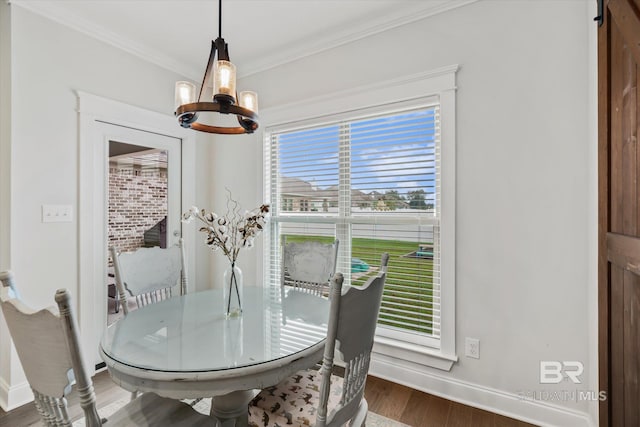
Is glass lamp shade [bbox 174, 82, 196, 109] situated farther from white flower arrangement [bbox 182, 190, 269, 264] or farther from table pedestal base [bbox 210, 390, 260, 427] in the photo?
table pedestal base [bbox 210, 390, 260, 427]

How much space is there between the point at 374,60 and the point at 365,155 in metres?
0.72

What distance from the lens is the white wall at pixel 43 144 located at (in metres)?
1.98

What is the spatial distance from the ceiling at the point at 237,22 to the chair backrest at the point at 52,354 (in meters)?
2.14

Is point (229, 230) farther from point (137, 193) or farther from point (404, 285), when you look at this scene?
point (137, 193)

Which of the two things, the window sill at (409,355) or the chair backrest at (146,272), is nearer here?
the chair backrest at (146,272)

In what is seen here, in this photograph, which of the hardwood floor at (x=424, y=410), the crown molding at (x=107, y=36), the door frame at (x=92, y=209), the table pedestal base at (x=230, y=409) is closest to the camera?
the table pedestal base at (x=230, y=409)

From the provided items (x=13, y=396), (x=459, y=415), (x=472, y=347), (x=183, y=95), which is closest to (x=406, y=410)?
(x=459, y=415)

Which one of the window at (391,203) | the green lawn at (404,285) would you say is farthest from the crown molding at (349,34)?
the green lawn at (404,285)

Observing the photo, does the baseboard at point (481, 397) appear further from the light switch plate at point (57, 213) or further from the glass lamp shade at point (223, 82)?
the light switch plate at point (57, 213)

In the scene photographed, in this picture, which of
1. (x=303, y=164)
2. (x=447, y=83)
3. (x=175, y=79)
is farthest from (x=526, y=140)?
(x=175, y=79)

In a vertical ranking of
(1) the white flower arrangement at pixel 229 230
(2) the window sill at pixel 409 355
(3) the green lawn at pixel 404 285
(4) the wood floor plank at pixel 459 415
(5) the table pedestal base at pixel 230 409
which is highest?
(1) the white flower arrangement at pixel 229 230

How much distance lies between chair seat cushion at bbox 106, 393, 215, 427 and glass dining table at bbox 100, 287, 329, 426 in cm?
11

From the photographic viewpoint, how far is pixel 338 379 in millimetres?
1429

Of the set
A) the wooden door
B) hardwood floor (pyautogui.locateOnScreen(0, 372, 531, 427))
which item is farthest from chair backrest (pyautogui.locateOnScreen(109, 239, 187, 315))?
the wooden door
